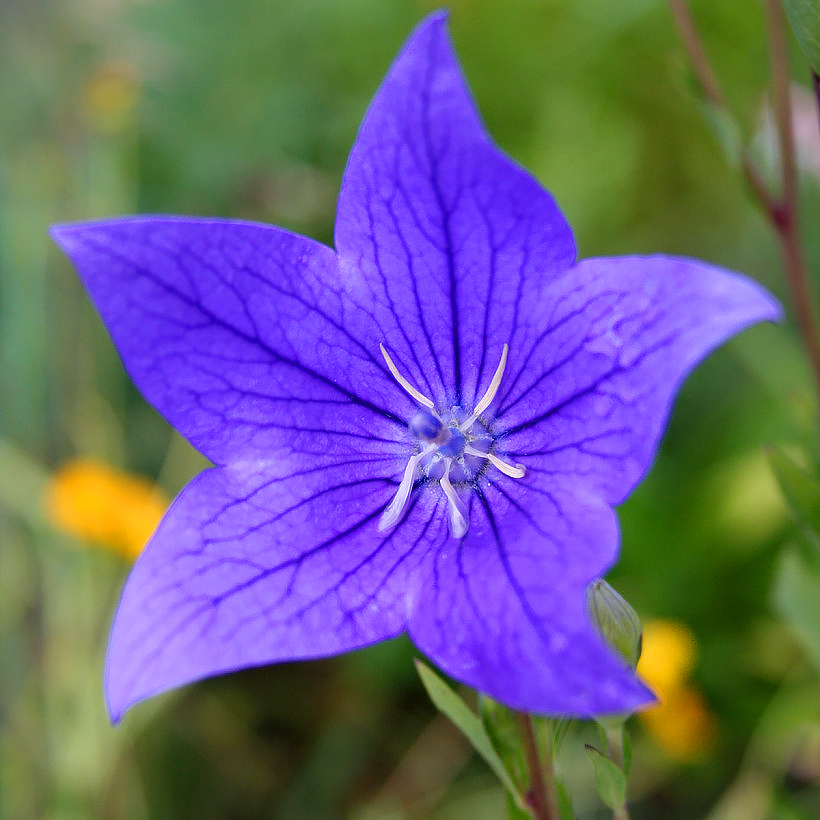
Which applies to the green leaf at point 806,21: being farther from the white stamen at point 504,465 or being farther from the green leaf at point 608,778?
the green leaf at point 608,778

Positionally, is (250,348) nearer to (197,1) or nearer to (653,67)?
(653,67)

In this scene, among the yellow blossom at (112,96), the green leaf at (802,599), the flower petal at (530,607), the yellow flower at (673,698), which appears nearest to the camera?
the flower petal at (530,607)

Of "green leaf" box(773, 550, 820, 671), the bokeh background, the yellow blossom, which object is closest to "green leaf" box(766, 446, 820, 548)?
"green leaf" box(773, 550, 820, 671)

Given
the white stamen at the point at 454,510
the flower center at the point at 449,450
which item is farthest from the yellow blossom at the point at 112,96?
the white stamen at the point at 454,510

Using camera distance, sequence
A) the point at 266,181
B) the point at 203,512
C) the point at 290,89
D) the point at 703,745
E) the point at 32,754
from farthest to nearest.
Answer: the point at 290,89 → the point at 266,181 → the point at 32,754 → the point at 703,745 → the point at 203,512

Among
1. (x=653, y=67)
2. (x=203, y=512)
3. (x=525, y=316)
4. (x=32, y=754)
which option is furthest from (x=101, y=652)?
(x=653, y=67)

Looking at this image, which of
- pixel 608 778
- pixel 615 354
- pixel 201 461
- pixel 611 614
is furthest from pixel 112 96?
pixel 608 778
